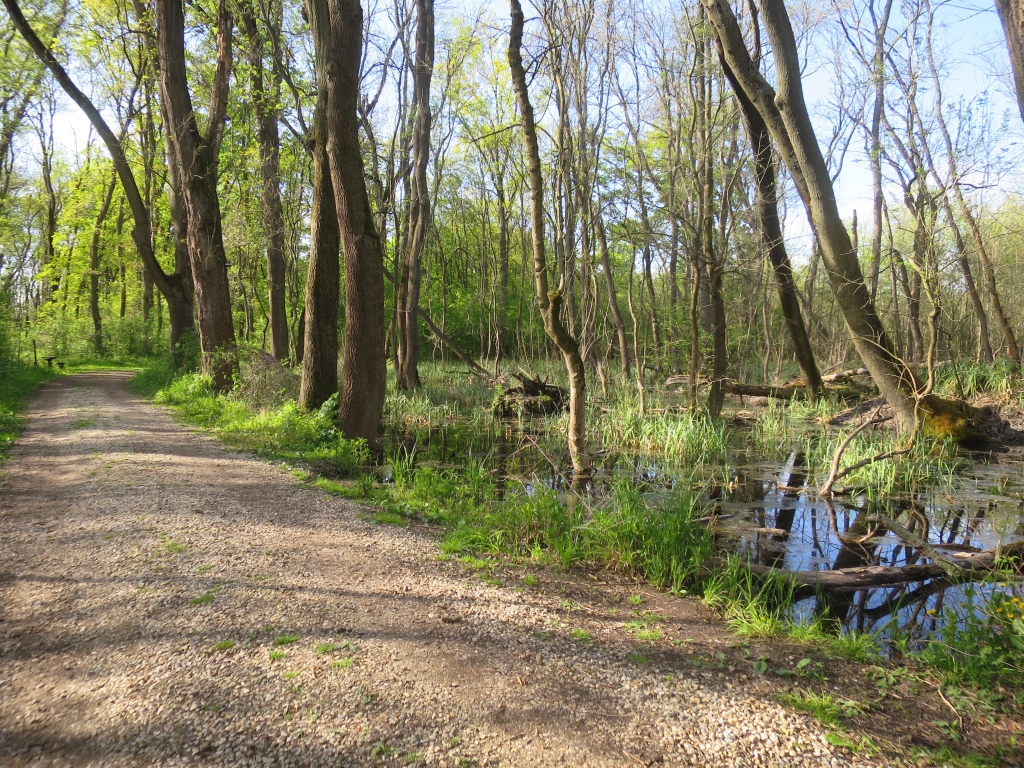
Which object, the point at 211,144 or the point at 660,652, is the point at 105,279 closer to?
the point at 211,144

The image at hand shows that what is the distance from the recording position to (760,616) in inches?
157

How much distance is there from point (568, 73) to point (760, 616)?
11.0 metres

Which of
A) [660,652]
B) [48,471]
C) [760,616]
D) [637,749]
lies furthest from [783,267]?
[48,471]

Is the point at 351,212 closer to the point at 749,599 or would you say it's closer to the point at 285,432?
the point at 285,432

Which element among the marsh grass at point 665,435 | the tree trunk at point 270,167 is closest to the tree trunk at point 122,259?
the tree trunk at point 270,167

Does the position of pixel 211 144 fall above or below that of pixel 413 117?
below

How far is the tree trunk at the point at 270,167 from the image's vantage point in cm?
1312

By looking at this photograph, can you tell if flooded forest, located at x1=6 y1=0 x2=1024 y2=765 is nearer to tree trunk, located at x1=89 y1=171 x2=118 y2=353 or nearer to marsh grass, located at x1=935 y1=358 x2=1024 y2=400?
marsh grass, located at x1=935 y1=358 x2=1024 y2=400

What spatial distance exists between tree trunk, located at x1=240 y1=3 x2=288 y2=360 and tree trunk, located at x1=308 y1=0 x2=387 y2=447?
17.4 ft

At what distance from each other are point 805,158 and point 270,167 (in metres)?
11.6

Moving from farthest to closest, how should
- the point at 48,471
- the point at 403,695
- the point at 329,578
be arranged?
the point at 48,471, the point at 329,578, the point at 403,695

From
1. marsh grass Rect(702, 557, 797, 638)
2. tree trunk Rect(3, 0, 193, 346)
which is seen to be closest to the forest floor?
marsh grass Rect(702, 557, 797, 638)

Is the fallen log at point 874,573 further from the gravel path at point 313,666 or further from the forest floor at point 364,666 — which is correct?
the gravel path at point 313,666

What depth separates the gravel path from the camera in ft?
8.45
